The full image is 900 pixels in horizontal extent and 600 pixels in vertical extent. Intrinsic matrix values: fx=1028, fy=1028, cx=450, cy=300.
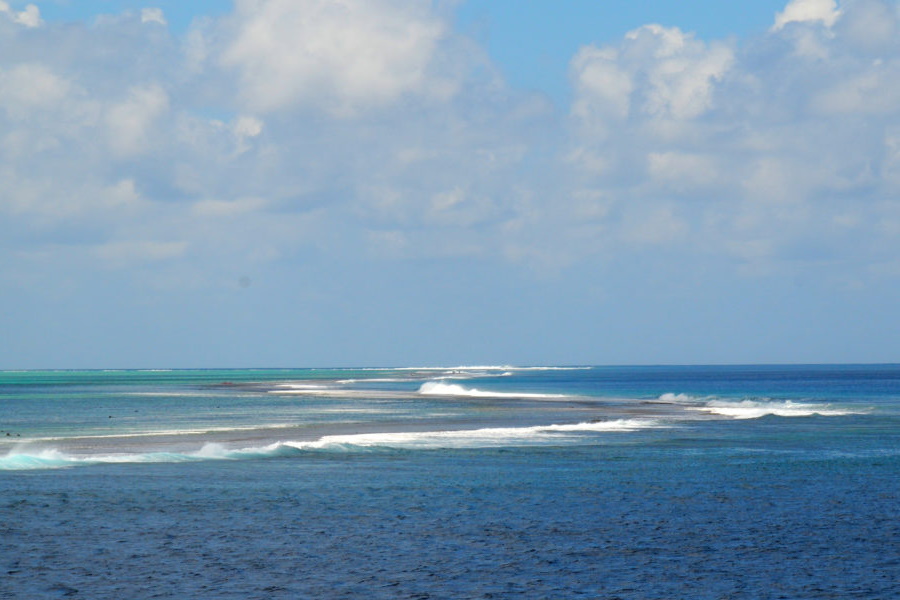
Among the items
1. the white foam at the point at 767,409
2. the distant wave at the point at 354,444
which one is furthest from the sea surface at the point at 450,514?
the white foam at the point at 767,409

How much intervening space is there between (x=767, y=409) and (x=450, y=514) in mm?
58803

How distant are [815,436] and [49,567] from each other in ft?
141

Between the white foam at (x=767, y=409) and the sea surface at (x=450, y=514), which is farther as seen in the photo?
the white foam at (x=767, y=409)

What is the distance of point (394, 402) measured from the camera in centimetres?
9981

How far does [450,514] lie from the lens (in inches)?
1139

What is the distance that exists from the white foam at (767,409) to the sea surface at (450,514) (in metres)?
18.5

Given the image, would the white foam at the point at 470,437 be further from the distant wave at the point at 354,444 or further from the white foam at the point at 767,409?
the white foam at the point at 767,409

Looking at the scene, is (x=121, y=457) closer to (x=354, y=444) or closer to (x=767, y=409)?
(x=354, y=444)

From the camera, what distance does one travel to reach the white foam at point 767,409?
75.0 metres

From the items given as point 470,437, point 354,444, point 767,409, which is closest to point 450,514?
point 354,444

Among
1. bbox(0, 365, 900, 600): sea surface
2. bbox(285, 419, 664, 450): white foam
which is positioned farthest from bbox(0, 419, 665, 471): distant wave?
bbox(0, 365, 900, 600): sea surface

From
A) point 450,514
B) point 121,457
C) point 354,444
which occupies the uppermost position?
point 354,444

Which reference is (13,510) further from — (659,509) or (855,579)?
(855,579)

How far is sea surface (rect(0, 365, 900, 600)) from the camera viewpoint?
826 inches
